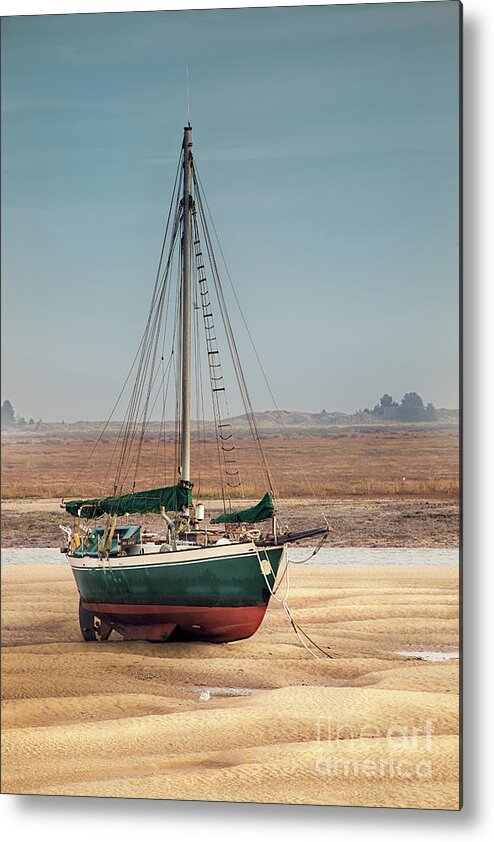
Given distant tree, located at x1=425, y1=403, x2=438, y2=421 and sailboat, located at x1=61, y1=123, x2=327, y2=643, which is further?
sailboat, located at x1=61, y1=123, x2=327, y2=643

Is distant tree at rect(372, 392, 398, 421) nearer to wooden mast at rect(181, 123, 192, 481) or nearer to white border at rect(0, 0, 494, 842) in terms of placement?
white border at rect(0, 0, 494, 842)

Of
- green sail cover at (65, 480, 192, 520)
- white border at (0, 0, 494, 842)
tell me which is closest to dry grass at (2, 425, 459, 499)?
green sail cover at (65, 480, 192, 520)

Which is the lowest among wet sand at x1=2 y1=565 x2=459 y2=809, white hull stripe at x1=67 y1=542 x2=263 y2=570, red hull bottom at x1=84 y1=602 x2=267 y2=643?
wet sand at x1=2 y1=565 x2=459 y2=809

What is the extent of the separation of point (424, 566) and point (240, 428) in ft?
2.30

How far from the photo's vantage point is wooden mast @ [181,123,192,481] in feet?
Result: 11.8

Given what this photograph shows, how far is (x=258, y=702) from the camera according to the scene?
11.3 feet

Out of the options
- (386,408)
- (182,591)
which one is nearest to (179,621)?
(182,591)

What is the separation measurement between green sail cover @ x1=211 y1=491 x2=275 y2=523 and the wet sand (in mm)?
210

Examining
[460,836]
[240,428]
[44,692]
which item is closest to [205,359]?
[240,428]

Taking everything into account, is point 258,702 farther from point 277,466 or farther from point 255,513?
point 277,466

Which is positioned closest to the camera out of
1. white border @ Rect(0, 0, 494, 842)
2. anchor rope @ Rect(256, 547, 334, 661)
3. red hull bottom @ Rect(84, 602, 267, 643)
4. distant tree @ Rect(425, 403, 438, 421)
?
white border @ Rect(0, 0, 494, 842)

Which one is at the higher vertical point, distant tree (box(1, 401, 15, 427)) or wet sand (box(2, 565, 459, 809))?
distant tree (box(1, 401, 15, 427))

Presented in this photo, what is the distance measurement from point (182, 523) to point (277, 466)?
35cm

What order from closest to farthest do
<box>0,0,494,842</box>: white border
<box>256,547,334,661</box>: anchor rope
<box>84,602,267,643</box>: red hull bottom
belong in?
<box>0,0,494,842</box>: white border
<box>256,547,334,661</box>: anchor rope
<box>84,602,267,643</box>: red hull bottom
